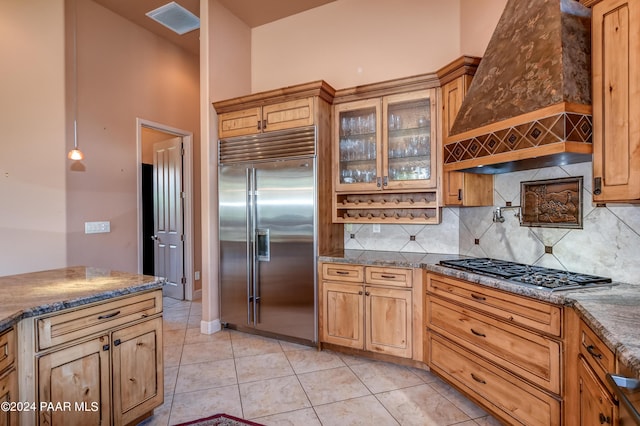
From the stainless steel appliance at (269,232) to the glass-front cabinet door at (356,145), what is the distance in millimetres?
355

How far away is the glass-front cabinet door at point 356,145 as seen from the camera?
10.3 feet

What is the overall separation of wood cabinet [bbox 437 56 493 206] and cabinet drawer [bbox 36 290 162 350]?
2324 mm

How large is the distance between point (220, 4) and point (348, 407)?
4046 mm

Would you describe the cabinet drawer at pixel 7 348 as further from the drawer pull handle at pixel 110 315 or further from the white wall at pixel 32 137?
the white wall at pixel 32 137

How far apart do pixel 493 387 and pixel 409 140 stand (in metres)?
2.06

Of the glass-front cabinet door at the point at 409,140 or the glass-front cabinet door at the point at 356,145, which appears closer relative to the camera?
the glass-front cabinet door at the point at 409,140

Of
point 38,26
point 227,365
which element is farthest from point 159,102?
point 227,365

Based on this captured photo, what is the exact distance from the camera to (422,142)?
117 inches

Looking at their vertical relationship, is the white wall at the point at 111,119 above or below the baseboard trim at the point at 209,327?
above

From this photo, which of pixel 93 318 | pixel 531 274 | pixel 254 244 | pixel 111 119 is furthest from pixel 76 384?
pixel 111 119

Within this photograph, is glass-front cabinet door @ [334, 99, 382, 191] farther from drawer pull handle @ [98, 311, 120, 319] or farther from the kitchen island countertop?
drawer pull handle @ [98, 311, 120, 319]

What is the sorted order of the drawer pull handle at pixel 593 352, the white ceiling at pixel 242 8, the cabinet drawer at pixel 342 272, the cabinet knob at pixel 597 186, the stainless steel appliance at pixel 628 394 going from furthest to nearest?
1. the white ceiling at pixel 242 8
2. the cabinet drawer at pixel 342 272
3. the cabinet knob at pixel 597 186
4. the drawer pull handle at pixel 593 352
5. the stainless steel appliance at pixel 628 394

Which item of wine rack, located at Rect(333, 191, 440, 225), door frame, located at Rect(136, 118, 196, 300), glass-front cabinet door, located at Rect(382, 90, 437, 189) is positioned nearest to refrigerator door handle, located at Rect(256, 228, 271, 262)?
wine rack, located at Rect(333, 191, 440, 225)

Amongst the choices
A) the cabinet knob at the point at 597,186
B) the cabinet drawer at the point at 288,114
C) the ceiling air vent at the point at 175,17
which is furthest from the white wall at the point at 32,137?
the cabinet knob at the point at 597,186
